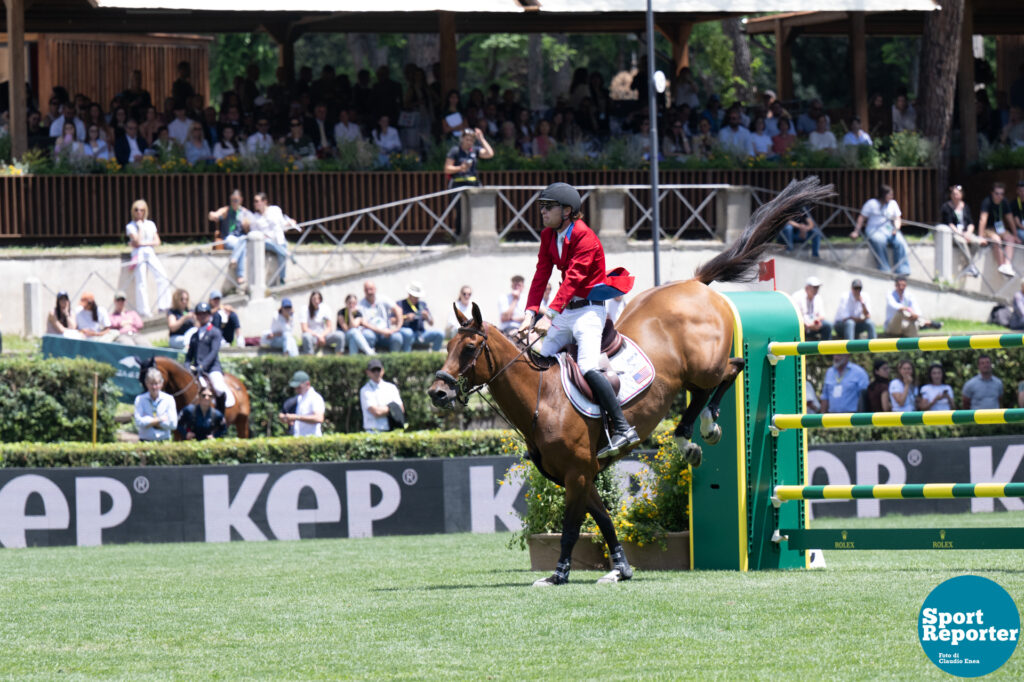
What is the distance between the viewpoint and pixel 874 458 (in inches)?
683

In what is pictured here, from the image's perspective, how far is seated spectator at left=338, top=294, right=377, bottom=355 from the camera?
22.1m

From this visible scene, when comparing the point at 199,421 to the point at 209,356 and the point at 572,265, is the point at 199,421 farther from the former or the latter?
the point at 572,265

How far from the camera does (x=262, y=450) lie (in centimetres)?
1758

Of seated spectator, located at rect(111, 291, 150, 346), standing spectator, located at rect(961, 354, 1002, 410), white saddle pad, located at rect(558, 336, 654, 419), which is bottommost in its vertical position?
standing spectator, located at rect(961, 354, 1002, 410)

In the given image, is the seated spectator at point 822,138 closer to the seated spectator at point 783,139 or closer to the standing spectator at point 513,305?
the seated spectator at point 783,139

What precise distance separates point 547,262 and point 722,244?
17373 mm

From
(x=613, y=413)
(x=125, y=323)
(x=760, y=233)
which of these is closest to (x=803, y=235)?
(x=125, y=323)

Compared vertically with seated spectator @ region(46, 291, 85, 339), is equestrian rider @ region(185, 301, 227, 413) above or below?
below

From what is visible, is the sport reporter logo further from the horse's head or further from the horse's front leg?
the horse's head

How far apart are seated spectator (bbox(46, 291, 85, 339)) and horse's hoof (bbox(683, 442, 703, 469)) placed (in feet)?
44.3

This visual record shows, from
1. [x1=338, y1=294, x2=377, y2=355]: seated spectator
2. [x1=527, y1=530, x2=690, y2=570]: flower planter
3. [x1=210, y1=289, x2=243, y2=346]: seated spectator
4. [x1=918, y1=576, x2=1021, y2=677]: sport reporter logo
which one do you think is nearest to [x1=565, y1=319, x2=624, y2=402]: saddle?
[x1=527, y1=530, x2=690, y2=570]: flower planter

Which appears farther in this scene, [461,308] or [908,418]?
[461,308]

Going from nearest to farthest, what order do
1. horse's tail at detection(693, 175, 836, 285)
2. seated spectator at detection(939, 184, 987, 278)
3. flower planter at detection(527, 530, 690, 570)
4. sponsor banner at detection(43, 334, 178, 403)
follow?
horse's tail at detection(693, 175, 836, 285) < flower planter at detection(527, 530, 690, 570) < sponsor banner at detection(43, 334, 178, 403) < seated spectator at detection(939, 184, 987, 278)

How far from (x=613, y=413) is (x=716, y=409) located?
97 cm
